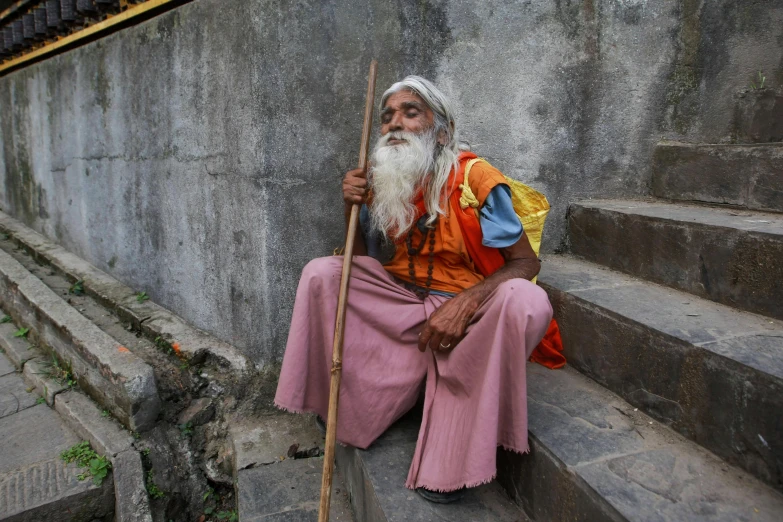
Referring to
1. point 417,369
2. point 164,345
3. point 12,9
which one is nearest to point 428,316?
point 417,369

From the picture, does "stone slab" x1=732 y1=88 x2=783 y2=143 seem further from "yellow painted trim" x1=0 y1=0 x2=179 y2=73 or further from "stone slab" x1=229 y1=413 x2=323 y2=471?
"yellow painted trim" x1=0 y1=0 x2=179 y2=73

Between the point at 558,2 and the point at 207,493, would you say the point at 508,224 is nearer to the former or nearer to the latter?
the point at 558,2

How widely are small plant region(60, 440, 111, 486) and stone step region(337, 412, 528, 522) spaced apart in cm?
123

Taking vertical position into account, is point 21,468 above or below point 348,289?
below

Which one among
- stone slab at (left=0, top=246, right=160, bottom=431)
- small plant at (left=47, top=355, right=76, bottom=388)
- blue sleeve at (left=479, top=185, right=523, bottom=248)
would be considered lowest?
small plant at (left=47, top=355, right=76, bottom=388)

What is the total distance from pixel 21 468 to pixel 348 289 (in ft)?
6.52

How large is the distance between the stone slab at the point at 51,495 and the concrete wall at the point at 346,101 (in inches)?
40.0

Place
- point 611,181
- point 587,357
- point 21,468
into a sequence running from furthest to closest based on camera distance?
1. point 611,181
2. point 21,468
3. point 587,357

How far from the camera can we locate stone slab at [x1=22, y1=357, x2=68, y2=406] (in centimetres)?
343

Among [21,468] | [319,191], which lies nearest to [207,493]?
[21,468]

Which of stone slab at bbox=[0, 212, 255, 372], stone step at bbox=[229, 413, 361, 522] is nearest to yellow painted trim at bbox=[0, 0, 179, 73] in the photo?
stone slab at bbox=[0, 212, 255, 372]

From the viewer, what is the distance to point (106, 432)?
2936 millimetres

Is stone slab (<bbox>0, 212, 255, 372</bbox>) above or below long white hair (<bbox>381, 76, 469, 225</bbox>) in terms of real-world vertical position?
below

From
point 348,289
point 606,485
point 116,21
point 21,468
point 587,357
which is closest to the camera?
point 606,485
